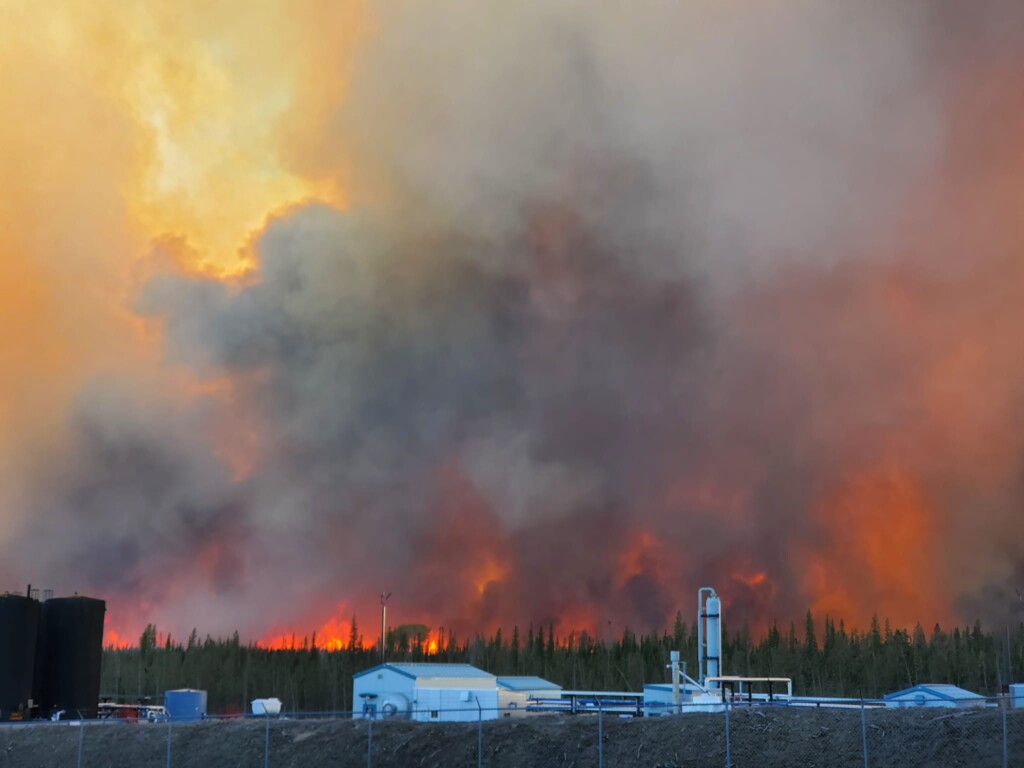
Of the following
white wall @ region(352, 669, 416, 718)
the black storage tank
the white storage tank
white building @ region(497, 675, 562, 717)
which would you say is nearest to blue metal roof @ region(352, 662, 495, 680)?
white wall @ region(352, 669, 416, 718)

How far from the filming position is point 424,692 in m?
69.4

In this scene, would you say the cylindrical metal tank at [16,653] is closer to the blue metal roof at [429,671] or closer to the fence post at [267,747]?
the blue metal roof at [429,671]

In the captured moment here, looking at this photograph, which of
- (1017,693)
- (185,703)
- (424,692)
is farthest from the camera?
(185,703)

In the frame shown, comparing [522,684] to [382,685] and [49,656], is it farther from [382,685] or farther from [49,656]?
[49,656]

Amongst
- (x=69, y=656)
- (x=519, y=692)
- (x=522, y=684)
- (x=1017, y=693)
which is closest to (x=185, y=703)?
(x=69, y=656)

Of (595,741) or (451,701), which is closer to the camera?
(595,741)

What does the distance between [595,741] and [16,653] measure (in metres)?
46.9

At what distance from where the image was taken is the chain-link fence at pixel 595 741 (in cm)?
4581

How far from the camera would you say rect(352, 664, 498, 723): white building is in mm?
68688

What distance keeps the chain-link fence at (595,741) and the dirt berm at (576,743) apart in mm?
67

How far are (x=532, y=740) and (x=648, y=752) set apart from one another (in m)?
5.95

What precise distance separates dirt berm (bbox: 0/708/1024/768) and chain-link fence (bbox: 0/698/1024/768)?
0.07 metres

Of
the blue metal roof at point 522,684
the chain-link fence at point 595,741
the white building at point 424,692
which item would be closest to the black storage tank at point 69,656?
the chain-link fence at point 595,741

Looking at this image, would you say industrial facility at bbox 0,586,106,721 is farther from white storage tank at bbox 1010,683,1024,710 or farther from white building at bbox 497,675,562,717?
Answer: white storage tank at bbox 1010,683,1024,710
